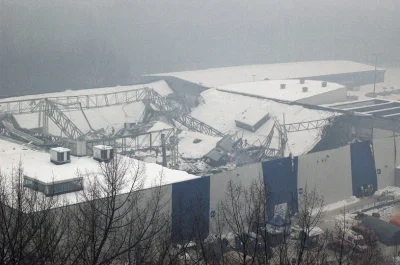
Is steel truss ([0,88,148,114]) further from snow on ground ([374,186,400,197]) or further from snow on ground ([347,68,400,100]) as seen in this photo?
snow on ground ([374,186,400,197])

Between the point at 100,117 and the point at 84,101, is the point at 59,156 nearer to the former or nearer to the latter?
the point at 100,117

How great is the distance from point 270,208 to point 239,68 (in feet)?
43.4

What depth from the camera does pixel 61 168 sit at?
7156mm

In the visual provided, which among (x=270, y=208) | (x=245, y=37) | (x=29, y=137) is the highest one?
(x=245, y=37)

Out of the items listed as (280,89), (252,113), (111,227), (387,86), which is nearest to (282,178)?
(252,113)

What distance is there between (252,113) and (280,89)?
2.28 meters

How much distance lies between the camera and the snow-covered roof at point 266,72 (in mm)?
17250

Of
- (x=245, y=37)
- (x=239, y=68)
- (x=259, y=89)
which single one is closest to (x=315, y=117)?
(x=259, y=89)

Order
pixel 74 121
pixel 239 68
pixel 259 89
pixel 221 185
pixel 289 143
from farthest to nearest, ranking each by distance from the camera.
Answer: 1. pixel 239 68
2. pixel 259 89
3. pixel 74 121
4. pixel 289 143
5. pixel 221 185

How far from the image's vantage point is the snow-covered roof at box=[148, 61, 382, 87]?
17.2 m

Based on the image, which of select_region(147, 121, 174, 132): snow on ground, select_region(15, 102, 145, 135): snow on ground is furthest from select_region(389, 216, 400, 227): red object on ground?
select_region(15, 102, 145, 135): snow on ground

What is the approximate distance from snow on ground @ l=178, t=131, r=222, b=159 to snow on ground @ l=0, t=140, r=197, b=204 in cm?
244

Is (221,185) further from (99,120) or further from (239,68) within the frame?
(239,68)

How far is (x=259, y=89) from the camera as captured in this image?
545 inches
